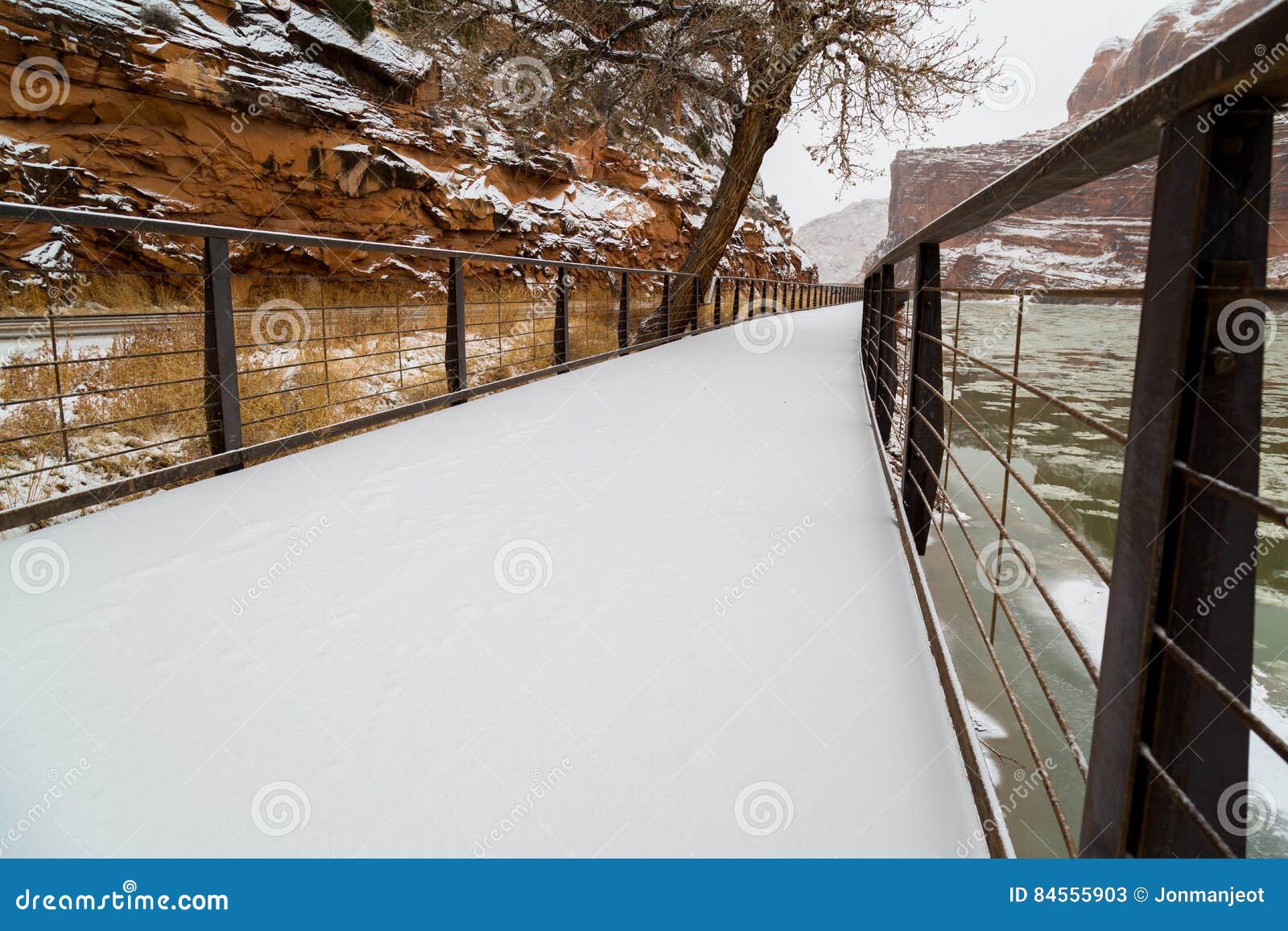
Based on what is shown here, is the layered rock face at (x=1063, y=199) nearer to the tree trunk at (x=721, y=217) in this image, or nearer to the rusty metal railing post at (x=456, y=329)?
the tree trunk at (x=721, y=217)

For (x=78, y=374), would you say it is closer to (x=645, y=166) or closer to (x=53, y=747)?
(x=53, y=747)

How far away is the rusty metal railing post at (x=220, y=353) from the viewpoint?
10.2 feet

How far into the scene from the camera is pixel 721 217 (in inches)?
428

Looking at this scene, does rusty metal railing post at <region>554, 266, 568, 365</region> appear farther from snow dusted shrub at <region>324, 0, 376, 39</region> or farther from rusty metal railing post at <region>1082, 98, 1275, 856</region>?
snow dusted shrub at <region>324, 0, 376, 39</region>

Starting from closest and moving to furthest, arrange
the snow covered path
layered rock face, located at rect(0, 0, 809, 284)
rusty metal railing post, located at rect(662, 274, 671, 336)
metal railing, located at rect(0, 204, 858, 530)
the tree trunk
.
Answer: the snow covered path → metal railing, located at rect(0, 204, 858, 530) → the tree trunk → layered rock face, located at rect(0, 0, 809, 284) → rusty metal railing post, located at rect(662, 274, 671, 336)

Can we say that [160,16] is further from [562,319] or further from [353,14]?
[562,319]

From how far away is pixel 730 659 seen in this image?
170cm

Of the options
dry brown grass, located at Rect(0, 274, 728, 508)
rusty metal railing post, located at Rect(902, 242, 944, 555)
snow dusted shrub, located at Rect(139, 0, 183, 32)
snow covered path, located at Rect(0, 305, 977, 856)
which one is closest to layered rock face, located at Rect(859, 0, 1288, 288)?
snow dusted shrub, located at Rect(139, 0, 183, 32)

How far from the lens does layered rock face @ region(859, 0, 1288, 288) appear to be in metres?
81.3

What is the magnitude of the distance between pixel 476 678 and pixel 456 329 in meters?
3.87

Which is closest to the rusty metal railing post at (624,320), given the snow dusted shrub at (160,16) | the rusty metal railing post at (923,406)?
the rusty metal railing post at (923,406)

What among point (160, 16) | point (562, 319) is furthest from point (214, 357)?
point (160, 16)

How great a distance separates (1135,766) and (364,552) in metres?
2.09

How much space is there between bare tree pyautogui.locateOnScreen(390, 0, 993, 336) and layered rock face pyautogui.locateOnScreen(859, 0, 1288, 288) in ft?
190
